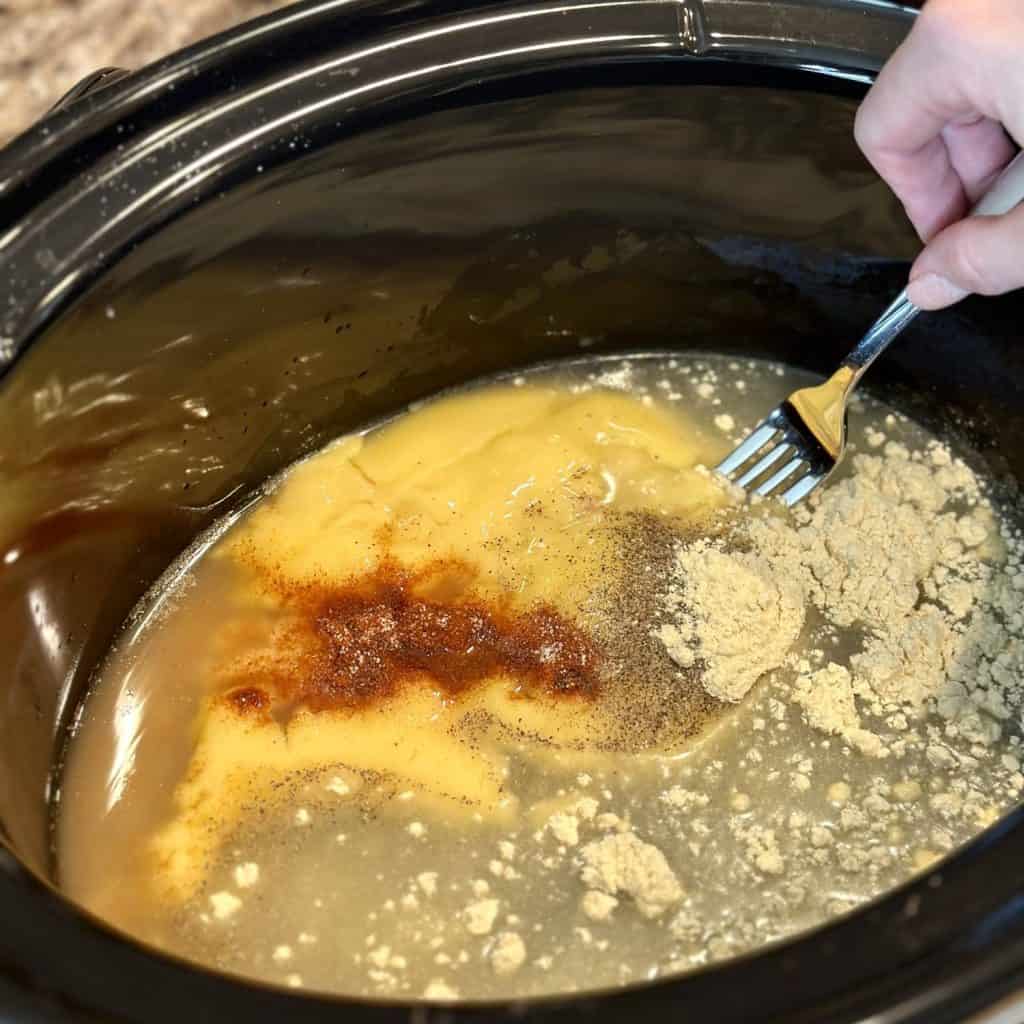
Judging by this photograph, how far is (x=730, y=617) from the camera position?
890 millimetres

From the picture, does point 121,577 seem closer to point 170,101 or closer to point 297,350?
point 297,350

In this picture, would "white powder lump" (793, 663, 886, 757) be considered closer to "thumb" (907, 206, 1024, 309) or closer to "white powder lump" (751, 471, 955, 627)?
"white powder lump" (751, 471, 955, 627)

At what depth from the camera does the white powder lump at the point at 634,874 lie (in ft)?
2.48

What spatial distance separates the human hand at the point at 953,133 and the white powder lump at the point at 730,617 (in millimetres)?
237

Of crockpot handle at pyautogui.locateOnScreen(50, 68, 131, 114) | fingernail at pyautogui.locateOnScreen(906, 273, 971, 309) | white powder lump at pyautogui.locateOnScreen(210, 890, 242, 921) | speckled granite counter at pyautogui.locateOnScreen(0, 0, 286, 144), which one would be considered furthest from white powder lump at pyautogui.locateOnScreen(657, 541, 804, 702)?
speckled granite counter at pyautogui.locateOnScreen(0, 0, 286, 144)

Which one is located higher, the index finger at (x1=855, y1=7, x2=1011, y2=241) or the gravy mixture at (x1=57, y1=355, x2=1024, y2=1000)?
the index finger at (x1=855, y1=7, x2=1011, y2=241)

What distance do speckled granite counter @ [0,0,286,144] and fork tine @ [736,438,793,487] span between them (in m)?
0.66

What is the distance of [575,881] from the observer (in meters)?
0.77

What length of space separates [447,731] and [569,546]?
0.19m

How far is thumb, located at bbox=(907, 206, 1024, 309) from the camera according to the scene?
0.71 m

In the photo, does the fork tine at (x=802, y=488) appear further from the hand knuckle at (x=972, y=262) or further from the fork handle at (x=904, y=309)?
the hand knuckle at (x=972, y=262)

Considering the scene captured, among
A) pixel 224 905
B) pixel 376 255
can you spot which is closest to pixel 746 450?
pixel 376 255

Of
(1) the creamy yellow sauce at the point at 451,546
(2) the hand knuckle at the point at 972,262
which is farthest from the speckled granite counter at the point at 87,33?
(2) the hand knuckle at the point at 972,262

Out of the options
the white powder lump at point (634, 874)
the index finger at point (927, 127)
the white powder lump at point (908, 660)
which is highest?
the index finger at point (927, 127)
